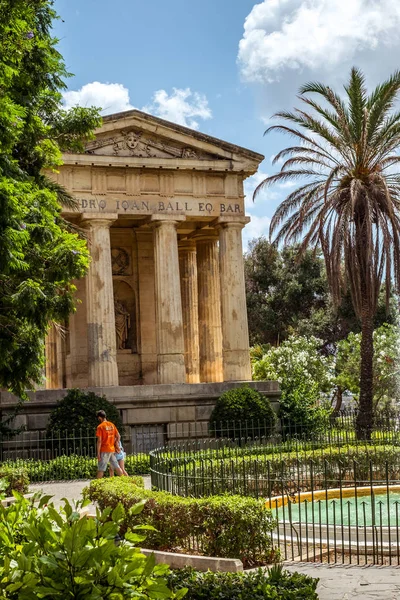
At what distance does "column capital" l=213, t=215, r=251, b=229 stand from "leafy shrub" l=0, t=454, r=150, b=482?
37.0 ft

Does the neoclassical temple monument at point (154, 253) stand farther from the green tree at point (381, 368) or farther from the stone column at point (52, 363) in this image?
the green tree at point (381, 368)

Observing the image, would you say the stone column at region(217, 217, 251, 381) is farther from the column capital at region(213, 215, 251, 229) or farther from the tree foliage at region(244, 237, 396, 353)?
the tree foliage at region(244, 237, 396, 353)

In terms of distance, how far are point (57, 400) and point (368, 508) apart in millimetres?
14199

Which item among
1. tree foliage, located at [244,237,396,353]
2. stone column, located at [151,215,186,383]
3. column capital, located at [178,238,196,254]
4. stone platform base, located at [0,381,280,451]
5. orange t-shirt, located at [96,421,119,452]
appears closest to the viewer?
orange t-shirt, located at [96,421,119,452]

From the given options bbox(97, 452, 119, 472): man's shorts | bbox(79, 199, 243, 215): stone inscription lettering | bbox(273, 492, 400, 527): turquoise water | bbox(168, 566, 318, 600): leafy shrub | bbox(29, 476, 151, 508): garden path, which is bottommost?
bbox(29, 476, 151, 508): garden path

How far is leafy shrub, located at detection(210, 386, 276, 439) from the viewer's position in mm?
27375

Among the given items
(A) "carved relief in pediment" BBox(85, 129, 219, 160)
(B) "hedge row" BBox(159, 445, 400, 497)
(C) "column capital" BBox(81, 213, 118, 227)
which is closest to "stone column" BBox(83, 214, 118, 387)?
(C) "column capital" BBox(81, 213, 118, 227)

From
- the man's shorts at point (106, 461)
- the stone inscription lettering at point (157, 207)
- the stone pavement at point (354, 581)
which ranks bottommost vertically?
the stone pavement at point (354, 581)

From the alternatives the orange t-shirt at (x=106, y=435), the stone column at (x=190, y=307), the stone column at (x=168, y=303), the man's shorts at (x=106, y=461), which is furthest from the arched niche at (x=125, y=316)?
the orange t-shirt at (x=106, y=435)

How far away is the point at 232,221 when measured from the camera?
3195cm

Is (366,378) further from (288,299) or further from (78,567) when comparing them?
(288,299)

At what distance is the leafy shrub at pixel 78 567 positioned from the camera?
4059 mm

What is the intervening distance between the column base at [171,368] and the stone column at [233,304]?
5.33 feet

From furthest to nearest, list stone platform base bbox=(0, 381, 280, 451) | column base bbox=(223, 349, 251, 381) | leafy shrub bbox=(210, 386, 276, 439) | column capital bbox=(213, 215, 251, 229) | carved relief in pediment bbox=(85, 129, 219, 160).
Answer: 1. column capital bbox=(213, 215, 251, 229)
2. column base bbox=(223, 349, 251, 381)
3. carved relief in pediment bbox=(85, 129, 219, 160)
4. stone platform base bbox=(0, 381, 280, 451)
5. leafy shrub bbox=(210, 386, 276, 439)
